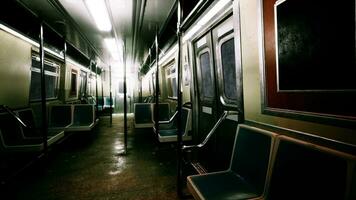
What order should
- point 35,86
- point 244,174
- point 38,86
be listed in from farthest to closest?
point 38,86 < point 35,86 < point 244,174

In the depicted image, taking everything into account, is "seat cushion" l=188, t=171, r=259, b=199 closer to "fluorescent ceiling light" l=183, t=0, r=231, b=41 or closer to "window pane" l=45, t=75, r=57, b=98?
"fluorescent ceiling light" l=183, t=0, r=231, b=41

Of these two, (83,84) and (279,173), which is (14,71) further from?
(83,84)

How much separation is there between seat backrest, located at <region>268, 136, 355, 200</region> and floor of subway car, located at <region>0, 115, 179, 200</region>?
1551 millimetres

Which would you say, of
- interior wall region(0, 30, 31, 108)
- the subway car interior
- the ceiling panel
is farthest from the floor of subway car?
the ceiling panel

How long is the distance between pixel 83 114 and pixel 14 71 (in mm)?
2038

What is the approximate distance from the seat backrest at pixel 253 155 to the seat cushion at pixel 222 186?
0.20 feet

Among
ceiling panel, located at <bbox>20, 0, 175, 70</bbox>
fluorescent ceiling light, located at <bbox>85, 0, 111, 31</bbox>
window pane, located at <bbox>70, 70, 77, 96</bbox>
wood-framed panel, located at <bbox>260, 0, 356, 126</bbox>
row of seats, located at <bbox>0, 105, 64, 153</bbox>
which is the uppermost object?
ceiling panel, located at <bbox>20, 0, 175, 70</bbox>

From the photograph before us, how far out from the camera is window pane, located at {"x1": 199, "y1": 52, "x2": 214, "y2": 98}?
3.69 metres

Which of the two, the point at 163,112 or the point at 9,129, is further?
the point at 163,112

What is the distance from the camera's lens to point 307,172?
1.36 metres

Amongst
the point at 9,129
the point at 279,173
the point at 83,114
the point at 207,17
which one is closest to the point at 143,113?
the point at 83,114

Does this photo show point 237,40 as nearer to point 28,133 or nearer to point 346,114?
point 346,114

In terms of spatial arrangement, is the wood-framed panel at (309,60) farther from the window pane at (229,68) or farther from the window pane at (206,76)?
the window pane at (206,76)

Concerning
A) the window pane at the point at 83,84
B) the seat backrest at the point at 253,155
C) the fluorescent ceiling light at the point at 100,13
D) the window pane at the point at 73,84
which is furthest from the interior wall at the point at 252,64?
the window pane at the point at 83,84
